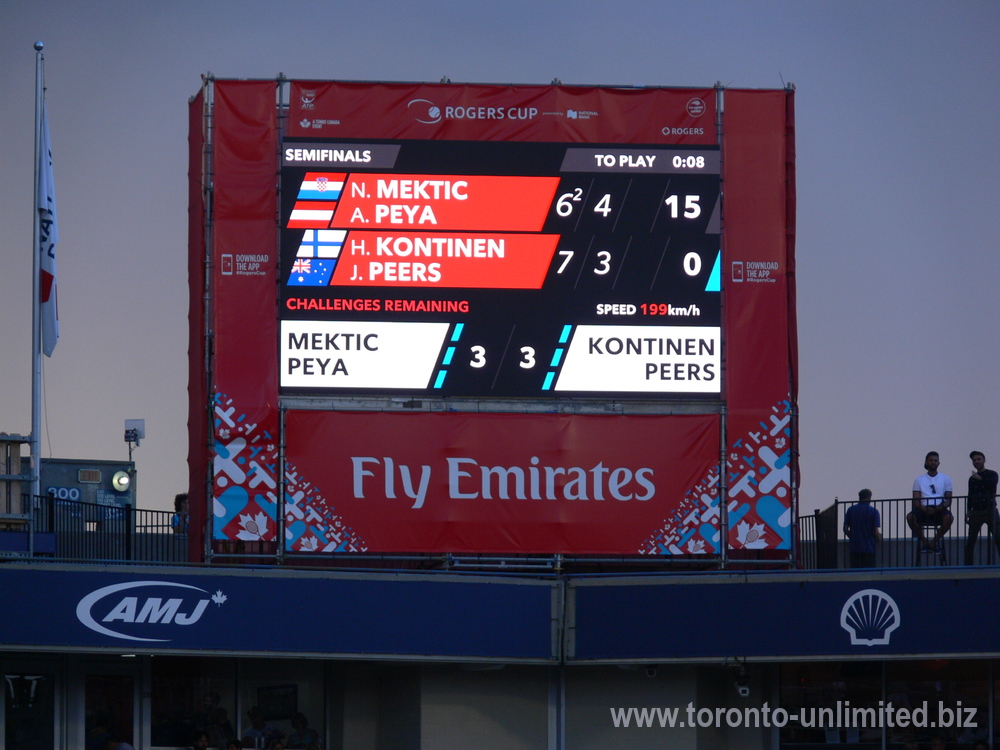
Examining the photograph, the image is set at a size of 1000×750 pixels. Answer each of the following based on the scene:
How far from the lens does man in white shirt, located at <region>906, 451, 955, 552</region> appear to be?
20609 millimetres

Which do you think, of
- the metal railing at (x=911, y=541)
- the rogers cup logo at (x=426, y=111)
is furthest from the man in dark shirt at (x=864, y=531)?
the rogers cup logo at (x=426, y=111)

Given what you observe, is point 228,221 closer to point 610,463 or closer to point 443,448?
point 443,448

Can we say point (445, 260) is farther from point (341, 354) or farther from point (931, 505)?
point (931, 505)

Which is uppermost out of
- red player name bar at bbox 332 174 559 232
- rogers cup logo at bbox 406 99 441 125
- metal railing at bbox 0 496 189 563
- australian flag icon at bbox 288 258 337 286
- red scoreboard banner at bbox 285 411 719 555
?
rogers cup logo at bbox 406 99 441 125

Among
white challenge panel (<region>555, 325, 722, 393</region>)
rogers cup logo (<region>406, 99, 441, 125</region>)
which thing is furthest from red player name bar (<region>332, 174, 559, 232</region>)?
white challenge panel (<region>555, 325, 722, 393</region>)

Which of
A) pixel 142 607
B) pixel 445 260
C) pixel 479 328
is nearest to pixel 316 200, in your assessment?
pixel 445 260

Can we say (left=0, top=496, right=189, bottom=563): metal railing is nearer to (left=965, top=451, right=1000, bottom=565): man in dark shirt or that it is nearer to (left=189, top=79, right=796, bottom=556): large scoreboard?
(left=189, top=79, right=796, bottom=556): large scoreboard

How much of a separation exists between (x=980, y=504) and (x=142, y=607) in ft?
37.7

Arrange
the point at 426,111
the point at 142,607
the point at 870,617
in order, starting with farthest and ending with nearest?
the point at 426,111, the point at 870,617, the point at 142,607

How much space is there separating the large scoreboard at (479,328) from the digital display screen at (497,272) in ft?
0.11

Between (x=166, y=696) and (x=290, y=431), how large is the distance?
4.20 metres

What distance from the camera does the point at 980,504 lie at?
802 inches

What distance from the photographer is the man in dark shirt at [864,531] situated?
21031mm

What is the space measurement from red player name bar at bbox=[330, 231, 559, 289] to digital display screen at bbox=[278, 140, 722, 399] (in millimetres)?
20
